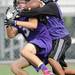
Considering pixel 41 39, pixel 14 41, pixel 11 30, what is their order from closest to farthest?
pixel 41 39 → pixel 11 30 → pixel 14 41

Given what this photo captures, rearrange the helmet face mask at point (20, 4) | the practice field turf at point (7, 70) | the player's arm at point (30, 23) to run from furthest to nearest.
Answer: the practice field turf at point (7, 70), the helmet face mask at point (20, 4), the player's arm at point (30, 23)

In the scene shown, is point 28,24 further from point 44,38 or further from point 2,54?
point 2,54

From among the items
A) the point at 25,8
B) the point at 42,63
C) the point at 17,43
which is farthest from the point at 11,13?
the point at 17,43

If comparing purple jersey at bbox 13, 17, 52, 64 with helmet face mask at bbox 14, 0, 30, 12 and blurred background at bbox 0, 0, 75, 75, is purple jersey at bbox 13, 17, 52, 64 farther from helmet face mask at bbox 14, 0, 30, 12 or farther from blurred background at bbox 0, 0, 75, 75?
blurred background at bbox 0, 0, 75, 75

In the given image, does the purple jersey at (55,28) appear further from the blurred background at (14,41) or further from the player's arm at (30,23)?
the blurred background at (14,41)

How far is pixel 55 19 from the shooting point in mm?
7312

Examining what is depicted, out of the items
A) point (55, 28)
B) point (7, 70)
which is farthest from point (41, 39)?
point (7, 70)

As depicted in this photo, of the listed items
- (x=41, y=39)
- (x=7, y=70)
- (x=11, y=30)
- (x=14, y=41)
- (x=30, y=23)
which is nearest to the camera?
(x=30, y=23)

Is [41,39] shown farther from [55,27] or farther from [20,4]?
[20,4]

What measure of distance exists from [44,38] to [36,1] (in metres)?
0.52

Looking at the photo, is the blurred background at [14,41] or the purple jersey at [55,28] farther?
the blurred background at [14,41]

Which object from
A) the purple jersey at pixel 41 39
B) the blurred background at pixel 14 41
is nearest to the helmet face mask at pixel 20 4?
the purple jersey at pixel 41 39

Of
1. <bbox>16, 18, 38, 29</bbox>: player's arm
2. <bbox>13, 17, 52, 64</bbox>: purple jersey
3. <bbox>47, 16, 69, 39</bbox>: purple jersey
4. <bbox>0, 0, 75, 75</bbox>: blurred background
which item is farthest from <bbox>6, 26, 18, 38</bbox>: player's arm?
<bbox>0, 0, 75, 75</bbox>: blurred background

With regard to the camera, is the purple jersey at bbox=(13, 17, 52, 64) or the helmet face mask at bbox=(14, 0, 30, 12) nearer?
the purple jersey at bbox=(13, 17, 52, 64)
